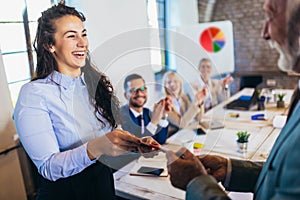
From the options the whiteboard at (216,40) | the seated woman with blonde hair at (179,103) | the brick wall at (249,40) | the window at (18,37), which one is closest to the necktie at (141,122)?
the seated woman with blonde hair at (179,103)

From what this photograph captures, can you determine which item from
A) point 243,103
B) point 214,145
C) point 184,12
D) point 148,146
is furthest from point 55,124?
point 184,12

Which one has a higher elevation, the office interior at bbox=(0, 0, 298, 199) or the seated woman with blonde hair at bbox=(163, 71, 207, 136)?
the office interior at bbox=(0, 0, 298, 199)

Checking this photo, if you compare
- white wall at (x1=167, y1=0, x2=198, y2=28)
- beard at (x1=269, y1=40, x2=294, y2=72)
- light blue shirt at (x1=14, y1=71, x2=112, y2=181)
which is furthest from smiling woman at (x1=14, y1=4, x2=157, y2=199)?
white wall at (x1=167, y1=0, x2=198, y2=28)

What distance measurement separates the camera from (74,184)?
80cm

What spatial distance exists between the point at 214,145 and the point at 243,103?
0.98 metres

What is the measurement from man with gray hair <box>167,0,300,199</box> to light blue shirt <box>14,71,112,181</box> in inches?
10.6

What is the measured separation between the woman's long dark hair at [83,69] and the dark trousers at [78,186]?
151mm

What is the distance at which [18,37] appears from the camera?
0.79 meters

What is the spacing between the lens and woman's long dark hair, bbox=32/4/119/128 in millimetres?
722

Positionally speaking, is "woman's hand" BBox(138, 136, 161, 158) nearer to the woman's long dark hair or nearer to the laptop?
the woman's long dark hair

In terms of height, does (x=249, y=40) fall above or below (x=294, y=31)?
above

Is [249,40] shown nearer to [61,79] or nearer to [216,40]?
[216,40]

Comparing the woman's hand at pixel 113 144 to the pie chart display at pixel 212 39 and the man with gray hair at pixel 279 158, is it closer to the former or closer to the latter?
the man with gray hair at pixel 279 158

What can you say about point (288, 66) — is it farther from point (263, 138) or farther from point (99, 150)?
point (263, 138)
